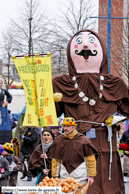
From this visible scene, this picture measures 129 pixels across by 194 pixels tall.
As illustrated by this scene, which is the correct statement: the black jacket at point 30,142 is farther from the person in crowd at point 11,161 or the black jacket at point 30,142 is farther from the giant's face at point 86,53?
the giant's face at point 86,53

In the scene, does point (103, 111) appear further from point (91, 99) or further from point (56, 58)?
point (56, 58)

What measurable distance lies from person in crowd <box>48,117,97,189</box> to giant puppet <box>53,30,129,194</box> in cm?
100

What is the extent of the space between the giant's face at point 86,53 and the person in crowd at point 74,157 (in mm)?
1662

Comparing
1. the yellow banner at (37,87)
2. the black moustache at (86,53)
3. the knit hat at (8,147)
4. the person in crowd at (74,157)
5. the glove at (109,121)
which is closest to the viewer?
the yellow banner at (37,87)

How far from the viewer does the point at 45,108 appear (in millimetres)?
6223

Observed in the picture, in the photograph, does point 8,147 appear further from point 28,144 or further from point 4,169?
point 28,144

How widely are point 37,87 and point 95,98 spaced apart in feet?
5.81

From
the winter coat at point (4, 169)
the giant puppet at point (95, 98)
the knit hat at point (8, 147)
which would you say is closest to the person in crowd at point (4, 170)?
the winter coat at point (4, 169)

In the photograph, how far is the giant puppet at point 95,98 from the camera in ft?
24.6

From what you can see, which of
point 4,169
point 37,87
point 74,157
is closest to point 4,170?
point 4,169

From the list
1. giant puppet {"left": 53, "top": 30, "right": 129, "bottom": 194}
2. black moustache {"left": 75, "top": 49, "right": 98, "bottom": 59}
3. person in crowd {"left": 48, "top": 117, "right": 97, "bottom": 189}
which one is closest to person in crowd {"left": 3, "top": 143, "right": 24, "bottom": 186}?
giant puppet {"left": 53, "top": 30, "right": 129, "bottom": 194}

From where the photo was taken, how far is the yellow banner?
6129 mm

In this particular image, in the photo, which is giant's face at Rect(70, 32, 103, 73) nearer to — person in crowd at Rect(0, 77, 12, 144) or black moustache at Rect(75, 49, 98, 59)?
black moustache at Rect(75, 49, 98, 59)

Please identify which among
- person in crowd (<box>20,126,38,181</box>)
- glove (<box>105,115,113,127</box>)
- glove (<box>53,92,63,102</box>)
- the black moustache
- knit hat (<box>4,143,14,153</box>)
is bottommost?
person in crowd (<box>20,126,38,181</box>)
